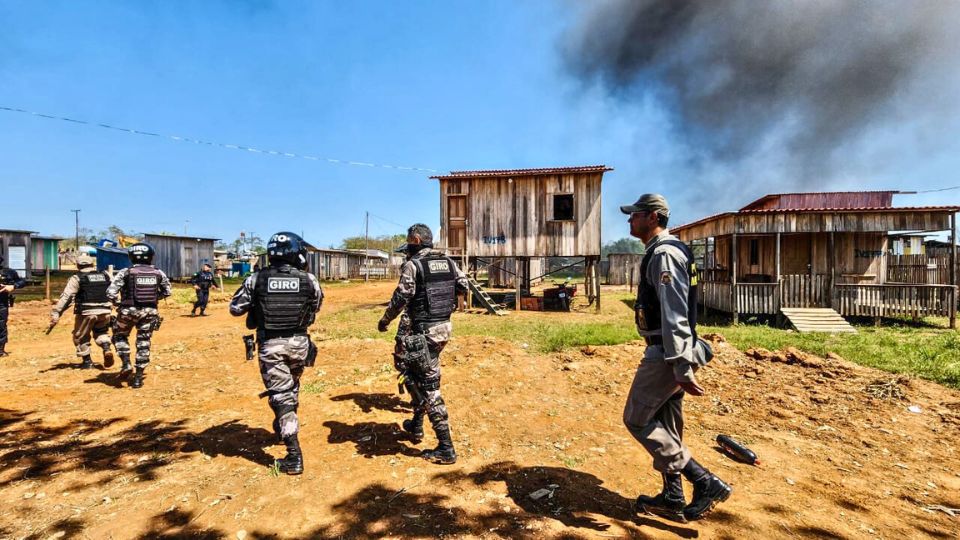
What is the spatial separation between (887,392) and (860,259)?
36.9 feet

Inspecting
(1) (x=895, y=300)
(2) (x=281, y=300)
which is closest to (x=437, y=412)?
(2) (x=281, y=300)

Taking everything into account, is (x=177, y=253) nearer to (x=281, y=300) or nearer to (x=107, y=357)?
(x=107, y=357)

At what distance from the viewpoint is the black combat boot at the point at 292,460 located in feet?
12.1

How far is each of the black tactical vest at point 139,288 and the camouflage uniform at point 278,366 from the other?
3680 millimetres

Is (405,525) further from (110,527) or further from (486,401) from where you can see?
(486,401)

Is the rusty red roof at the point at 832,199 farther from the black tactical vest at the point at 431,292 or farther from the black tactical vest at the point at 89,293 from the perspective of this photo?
the black tactical vest at the point at 89,293

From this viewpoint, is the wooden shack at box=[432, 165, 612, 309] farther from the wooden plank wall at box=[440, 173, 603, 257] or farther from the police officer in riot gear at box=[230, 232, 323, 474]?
the police officer in riot gear at box=[230, 232, 323, 474]

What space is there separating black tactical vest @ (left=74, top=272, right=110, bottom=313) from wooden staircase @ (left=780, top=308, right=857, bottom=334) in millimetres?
15660

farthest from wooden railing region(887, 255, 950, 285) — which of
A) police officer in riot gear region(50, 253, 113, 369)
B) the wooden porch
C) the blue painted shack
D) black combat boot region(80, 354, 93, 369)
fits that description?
the blue painted shack

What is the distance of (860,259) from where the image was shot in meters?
14.4

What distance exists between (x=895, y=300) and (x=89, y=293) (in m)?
19.4

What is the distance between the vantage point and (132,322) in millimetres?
6426

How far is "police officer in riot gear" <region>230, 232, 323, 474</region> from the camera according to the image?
150 inches

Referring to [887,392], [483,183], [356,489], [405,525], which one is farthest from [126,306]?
[483,183]
